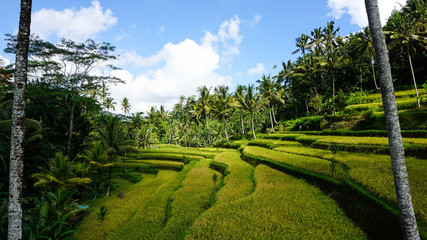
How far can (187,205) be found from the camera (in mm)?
8797

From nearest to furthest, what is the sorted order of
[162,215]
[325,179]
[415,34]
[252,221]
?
[252,221]
[325,179]
[162,215]
[415,34]

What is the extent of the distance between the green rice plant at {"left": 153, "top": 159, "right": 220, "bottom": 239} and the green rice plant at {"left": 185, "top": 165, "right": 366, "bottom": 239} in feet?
3.82

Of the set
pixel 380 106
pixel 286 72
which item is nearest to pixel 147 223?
pixel 380 106

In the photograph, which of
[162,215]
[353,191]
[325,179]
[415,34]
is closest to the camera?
[353,191]

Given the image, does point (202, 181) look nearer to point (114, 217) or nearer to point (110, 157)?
point (114, 217)

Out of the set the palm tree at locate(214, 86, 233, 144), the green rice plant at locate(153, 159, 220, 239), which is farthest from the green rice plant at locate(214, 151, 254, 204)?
the palm tree at locate(214, 86, 233, 144)

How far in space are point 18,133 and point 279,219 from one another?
7512 millimetres

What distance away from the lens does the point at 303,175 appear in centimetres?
909

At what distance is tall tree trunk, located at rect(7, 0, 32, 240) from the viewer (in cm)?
445

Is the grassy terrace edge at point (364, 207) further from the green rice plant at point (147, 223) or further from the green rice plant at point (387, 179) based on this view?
the green rice plant at point (147, 223)

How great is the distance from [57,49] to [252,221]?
761 inches

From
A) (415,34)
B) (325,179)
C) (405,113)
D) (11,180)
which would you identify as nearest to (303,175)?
(325,179)

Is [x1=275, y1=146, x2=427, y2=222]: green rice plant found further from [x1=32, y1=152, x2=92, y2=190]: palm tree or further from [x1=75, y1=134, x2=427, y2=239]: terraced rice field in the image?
[x1=32, y1=152, x2=92, y2=190]: palm tree

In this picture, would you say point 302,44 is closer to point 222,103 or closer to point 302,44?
point 302,44
